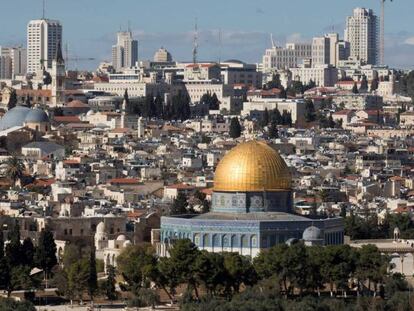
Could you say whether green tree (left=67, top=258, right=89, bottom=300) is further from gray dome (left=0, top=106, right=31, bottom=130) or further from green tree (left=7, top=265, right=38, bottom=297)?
gray dome (left=0, top=106, right=31, bottom=130)

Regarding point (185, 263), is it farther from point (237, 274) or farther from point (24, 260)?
point (24, 260)

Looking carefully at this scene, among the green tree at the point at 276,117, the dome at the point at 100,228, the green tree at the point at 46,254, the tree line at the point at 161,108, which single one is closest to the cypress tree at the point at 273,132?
the green tree at the point at 276,117

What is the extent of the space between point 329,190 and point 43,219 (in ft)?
63.9

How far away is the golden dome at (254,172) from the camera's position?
65.4 metres

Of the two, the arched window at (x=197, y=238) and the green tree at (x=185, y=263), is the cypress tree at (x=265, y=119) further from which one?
the green tree at (x=185, y=263)

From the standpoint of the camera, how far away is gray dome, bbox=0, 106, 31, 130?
118500 millimetres

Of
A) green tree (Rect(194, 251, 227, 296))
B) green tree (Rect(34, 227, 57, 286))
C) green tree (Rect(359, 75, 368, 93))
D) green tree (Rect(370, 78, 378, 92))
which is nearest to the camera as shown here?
green tree (Rect(194, 251, 227, 296))

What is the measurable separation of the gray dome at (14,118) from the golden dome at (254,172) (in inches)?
2092

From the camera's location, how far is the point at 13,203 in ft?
255

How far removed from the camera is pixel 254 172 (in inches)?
2574

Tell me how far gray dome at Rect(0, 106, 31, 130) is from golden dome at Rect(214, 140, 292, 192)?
5314 centimetres

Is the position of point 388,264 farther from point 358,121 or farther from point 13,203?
point 358,121

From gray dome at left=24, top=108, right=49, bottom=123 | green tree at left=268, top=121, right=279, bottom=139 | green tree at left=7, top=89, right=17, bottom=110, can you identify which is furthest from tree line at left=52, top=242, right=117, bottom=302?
green tree at left=7, top=89, right=17, bottom=110

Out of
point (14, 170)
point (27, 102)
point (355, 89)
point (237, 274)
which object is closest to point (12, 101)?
point (27, 102)
